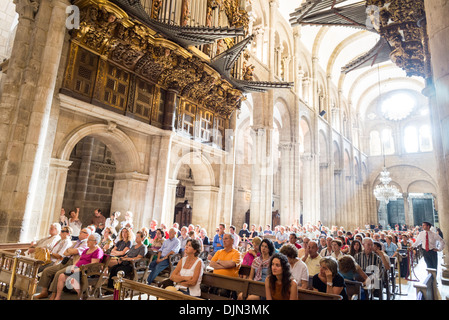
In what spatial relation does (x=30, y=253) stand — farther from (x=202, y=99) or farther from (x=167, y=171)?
(x=202, y=99)

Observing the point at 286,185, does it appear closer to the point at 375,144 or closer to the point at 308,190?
the point at 308,190

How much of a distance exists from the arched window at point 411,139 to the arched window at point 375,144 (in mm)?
3010

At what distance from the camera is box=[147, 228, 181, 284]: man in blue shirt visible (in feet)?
18.4

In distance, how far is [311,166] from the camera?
21281mm

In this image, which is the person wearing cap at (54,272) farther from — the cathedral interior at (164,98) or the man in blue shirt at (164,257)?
the cathedral interior at (164,98)

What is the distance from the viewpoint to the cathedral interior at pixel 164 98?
6.23 meters

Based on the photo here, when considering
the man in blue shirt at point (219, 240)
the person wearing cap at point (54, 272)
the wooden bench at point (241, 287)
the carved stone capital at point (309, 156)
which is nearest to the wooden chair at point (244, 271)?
the wooden bench at point (241, 287)

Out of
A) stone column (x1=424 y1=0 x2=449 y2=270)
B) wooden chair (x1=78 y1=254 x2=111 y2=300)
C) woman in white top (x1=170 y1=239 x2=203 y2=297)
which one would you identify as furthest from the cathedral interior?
woman in white top (x1=170 y1=239 x2=203 y2=297)

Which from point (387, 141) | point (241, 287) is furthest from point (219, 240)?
point (387, 141)

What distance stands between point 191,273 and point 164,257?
2203 millimetres

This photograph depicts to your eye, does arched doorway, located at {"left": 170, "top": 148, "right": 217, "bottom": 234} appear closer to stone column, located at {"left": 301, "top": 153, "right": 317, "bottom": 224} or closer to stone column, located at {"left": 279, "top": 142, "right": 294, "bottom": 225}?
stone column, located at {"left": 279, "top": 142, "right": 294, "bottom": 225}

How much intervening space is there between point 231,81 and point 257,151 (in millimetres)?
5187

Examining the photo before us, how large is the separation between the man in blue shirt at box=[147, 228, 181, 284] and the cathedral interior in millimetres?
3000
